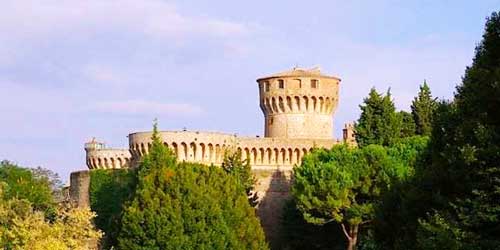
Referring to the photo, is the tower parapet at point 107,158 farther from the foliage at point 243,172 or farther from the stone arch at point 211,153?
the foliage at point 243,172

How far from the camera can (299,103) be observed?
70.2 metres

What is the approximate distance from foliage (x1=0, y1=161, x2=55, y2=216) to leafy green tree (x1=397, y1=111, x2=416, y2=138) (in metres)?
19.1

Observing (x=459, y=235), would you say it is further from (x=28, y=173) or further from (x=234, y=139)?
(x=28, y=173)

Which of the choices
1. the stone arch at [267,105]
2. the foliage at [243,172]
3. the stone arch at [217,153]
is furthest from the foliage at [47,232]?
the stone arch at [267,105]

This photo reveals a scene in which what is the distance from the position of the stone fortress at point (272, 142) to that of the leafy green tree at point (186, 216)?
1499 centimetres

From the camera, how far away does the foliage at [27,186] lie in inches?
2584

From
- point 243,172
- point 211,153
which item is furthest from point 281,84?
point 243,172

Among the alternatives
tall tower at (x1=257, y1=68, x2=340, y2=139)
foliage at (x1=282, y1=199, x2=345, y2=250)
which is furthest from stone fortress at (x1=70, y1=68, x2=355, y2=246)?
foliage at (x1=282, y1=199, x2=345, y2=250)

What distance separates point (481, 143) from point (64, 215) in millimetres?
18978

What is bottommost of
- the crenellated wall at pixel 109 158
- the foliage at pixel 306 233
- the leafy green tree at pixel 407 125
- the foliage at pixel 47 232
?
the foliage at pixel 306 233

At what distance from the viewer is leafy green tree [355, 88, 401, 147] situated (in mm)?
52406

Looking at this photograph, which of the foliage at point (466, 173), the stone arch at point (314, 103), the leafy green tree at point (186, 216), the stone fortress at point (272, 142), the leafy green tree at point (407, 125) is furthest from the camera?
the stone arch at point (314, 103)

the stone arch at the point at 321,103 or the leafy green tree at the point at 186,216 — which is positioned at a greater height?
the stone arch at the point at 321,103

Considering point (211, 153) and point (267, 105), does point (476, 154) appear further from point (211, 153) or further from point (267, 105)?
point (267, 105)
